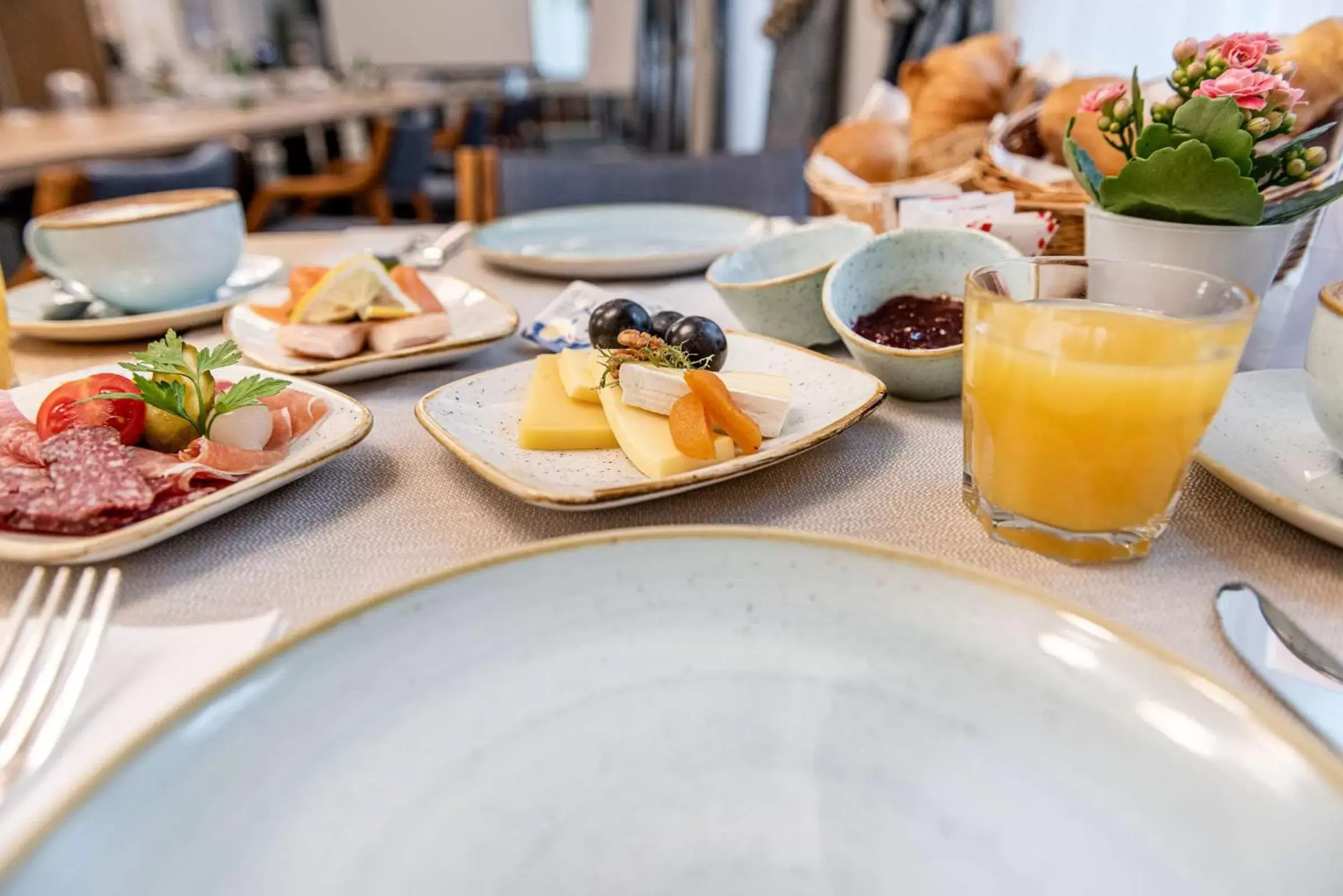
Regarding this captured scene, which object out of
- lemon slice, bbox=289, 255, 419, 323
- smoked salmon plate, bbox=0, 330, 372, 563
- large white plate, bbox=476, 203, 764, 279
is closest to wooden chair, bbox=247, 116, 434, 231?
large white plate, bbox=476, 203, 764, 279

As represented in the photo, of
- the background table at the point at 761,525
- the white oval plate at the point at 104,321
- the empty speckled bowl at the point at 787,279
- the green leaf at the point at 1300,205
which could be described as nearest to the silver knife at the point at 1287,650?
the background table at the point at 761,525

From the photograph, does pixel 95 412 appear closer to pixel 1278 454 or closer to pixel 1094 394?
pixel 1094 394

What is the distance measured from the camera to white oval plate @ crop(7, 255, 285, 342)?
101cm

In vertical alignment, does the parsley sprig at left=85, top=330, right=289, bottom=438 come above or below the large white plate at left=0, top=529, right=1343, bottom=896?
above

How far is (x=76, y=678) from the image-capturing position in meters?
0.46

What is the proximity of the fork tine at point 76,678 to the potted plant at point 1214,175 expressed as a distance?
32.6 inches

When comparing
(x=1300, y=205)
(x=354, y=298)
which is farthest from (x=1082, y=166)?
(x=354, y=298)

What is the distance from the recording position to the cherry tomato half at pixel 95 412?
2.09 feet

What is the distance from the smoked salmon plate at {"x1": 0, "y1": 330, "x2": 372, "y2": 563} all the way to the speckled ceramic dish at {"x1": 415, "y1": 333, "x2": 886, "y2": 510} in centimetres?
9

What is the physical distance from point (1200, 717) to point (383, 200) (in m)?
4.54

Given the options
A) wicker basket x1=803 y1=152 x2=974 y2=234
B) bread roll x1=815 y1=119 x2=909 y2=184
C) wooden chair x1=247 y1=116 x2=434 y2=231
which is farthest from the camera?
wooden chair x1=247 y1=116 x2=434 y2=231

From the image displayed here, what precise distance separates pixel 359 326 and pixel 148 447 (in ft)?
0.99

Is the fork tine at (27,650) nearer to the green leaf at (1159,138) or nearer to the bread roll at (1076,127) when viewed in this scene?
the green leaf at (1159,138)

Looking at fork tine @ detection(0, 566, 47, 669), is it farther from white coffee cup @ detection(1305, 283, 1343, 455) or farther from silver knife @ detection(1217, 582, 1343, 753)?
white coffee cup @ detection(1305, 283, 1343, 455)
